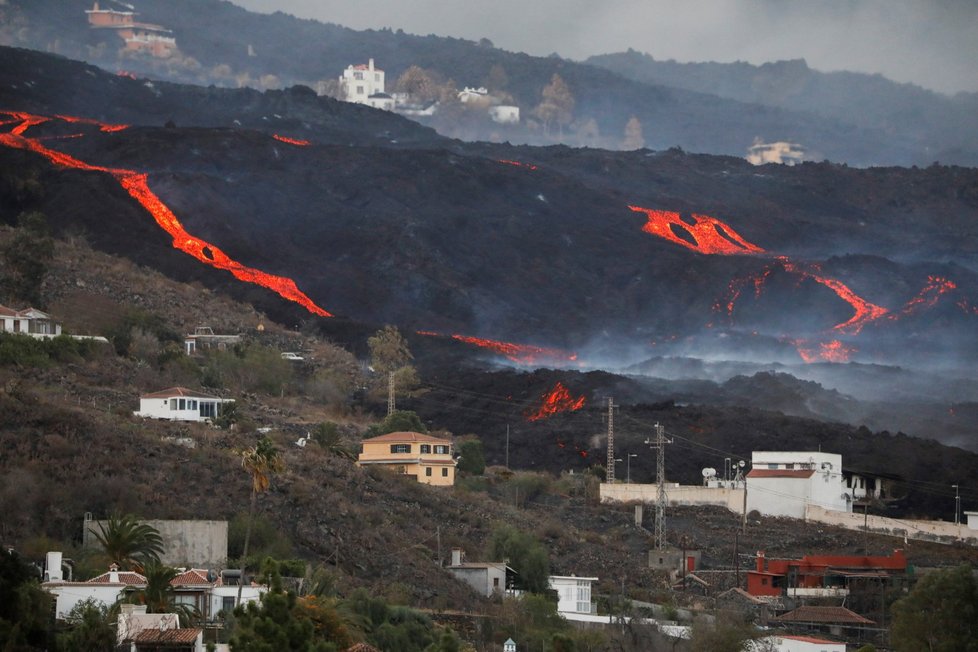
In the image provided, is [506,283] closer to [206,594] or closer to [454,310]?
[454,310]

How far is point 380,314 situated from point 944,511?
73566 millimetres

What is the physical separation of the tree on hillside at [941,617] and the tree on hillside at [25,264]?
72262mm

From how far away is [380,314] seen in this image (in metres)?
179

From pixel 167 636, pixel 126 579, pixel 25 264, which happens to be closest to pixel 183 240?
pixel 25 264

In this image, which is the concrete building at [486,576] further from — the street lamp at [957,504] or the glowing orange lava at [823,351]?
the glowing orange lava at [823,351]

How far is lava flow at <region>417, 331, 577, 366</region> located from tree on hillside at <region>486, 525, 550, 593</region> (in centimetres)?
7449

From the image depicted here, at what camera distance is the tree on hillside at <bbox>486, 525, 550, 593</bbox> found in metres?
86.5

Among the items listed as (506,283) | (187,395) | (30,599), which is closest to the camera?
(30,599)

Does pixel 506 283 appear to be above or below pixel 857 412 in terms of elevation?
above

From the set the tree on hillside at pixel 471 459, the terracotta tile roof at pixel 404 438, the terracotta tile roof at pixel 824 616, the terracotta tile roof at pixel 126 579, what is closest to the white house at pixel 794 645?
the terracotta tile roof at pixel 824 616

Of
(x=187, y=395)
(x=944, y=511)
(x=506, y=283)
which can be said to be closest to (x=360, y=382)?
(x=187, y=395)

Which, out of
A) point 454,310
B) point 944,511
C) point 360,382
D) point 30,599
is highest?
point 454,310

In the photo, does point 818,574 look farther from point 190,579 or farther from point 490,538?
point 190,579

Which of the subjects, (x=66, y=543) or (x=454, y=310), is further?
(x=454, y=310)
